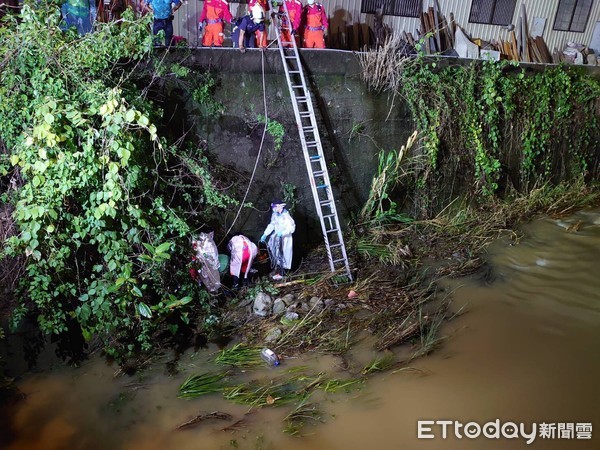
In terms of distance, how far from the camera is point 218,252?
244 inches

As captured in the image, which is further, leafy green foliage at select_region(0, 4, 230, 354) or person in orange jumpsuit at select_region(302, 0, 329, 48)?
person in orange jumpsuit at select_region(302, 0, 329, 48)

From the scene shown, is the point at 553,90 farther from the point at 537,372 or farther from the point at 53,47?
the point at 53,47

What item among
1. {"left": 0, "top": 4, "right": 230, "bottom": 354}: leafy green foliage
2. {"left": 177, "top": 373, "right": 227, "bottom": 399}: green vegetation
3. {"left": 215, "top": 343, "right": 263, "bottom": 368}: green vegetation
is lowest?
{"left": 177, "top": 373, "right": 227, "bottom": 399}: green vegetation

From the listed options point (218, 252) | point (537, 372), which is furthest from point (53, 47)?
point (537, 372)

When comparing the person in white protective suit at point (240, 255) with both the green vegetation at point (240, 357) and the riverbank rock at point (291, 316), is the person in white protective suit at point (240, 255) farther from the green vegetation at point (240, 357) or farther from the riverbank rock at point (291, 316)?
the green vegetation at point (240, 357)

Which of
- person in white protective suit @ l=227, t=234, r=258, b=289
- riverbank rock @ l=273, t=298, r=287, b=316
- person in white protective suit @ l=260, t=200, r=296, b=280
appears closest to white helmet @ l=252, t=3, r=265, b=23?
person in white protective suit @ l=260, t=200, r=296, b=280

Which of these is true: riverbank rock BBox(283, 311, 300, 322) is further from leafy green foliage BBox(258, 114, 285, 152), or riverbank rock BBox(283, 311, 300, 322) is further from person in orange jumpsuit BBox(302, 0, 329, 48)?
person in orange jumpsuit BBox(302, 0, 329, 48)

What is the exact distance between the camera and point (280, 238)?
6203 mm

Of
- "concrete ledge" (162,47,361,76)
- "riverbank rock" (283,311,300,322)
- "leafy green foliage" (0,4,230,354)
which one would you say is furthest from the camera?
"concrete ledge" (162,47,361,76)

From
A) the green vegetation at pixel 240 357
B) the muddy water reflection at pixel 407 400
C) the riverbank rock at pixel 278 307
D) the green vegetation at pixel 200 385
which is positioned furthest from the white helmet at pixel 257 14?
the green vegetation at pixel 200 385

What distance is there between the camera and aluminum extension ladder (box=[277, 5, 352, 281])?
20.3 ft

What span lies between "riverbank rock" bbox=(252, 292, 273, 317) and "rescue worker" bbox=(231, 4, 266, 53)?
356 centimetres

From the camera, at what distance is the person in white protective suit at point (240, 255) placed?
5.93 metres

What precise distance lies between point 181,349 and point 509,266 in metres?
4.91
